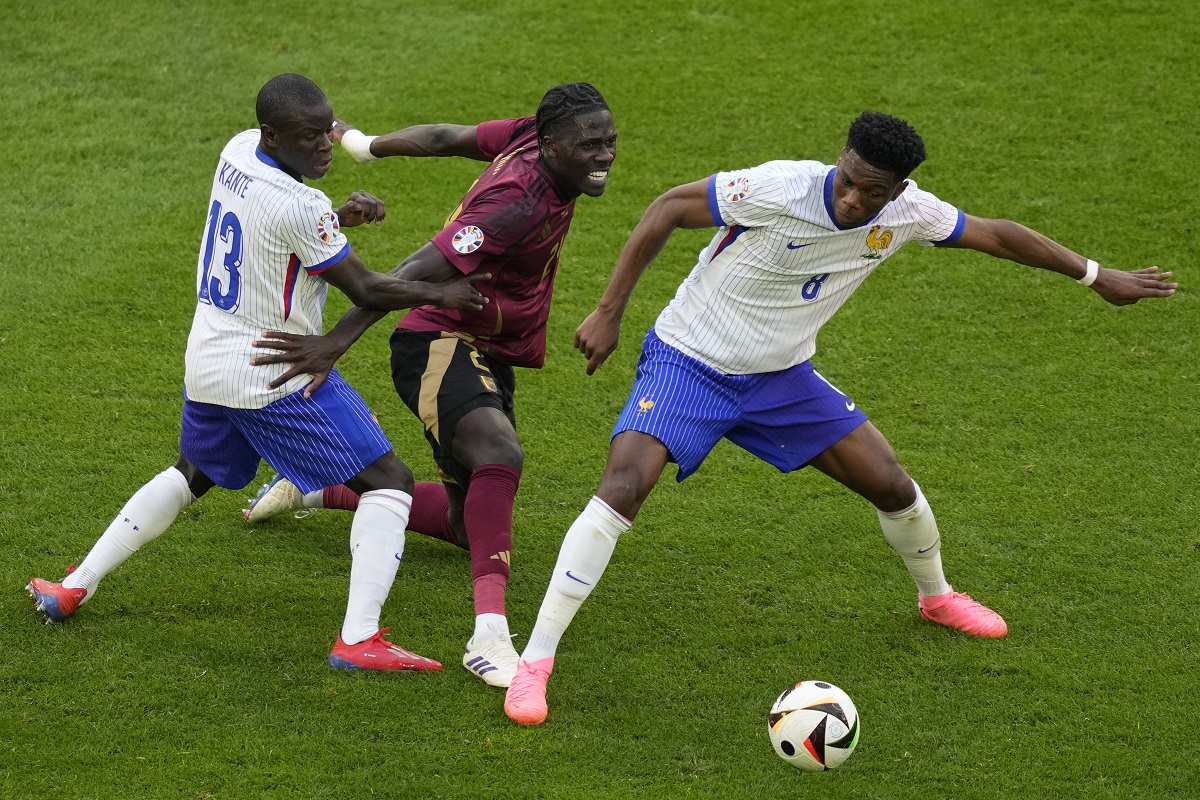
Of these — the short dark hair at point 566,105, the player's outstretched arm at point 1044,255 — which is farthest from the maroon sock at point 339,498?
the player's outstretched arm at point 1044,255

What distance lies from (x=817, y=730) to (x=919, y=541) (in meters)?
1.11

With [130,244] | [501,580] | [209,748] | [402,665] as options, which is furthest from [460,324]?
[130,244]

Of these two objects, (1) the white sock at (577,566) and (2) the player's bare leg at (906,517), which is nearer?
(1) the white sock at (577,566)

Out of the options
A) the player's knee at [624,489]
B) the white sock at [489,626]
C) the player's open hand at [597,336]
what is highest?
the player's open hand at [597,336]

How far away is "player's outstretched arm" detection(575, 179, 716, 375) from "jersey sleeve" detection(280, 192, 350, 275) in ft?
2.86

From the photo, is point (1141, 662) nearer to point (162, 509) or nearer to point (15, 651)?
point (162, 509)

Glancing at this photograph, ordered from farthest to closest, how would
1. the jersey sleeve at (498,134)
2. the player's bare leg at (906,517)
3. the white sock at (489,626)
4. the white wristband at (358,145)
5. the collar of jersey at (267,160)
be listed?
the white wristband at (358,145)
the jersey sleeve at (498,134)
the player's bare leg at (906,517)
the white sock at (489,626)
the collar of jersey at (267,160)

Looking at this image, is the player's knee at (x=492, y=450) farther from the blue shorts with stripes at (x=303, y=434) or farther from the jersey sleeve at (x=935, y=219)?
the jersey sleeve at (x=935, y=219)

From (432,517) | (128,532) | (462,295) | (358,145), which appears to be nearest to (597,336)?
(462,295)

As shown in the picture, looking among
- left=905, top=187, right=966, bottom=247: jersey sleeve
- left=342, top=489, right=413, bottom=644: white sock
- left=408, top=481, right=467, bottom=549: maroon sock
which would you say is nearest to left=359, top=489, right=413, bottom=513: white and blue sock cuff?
left=342, top=489, right=413, bottom=644: white sock

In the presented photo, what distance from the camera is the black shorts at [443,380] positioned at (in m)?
4.87

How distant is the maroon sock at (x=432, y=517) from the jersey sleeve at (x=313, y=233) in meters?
1.44

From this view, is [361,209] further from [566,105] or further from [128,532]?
[128,532]

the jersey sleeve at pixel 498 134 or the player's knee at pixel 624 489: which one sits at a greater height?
the jersey sleeve at pixel 498 134
